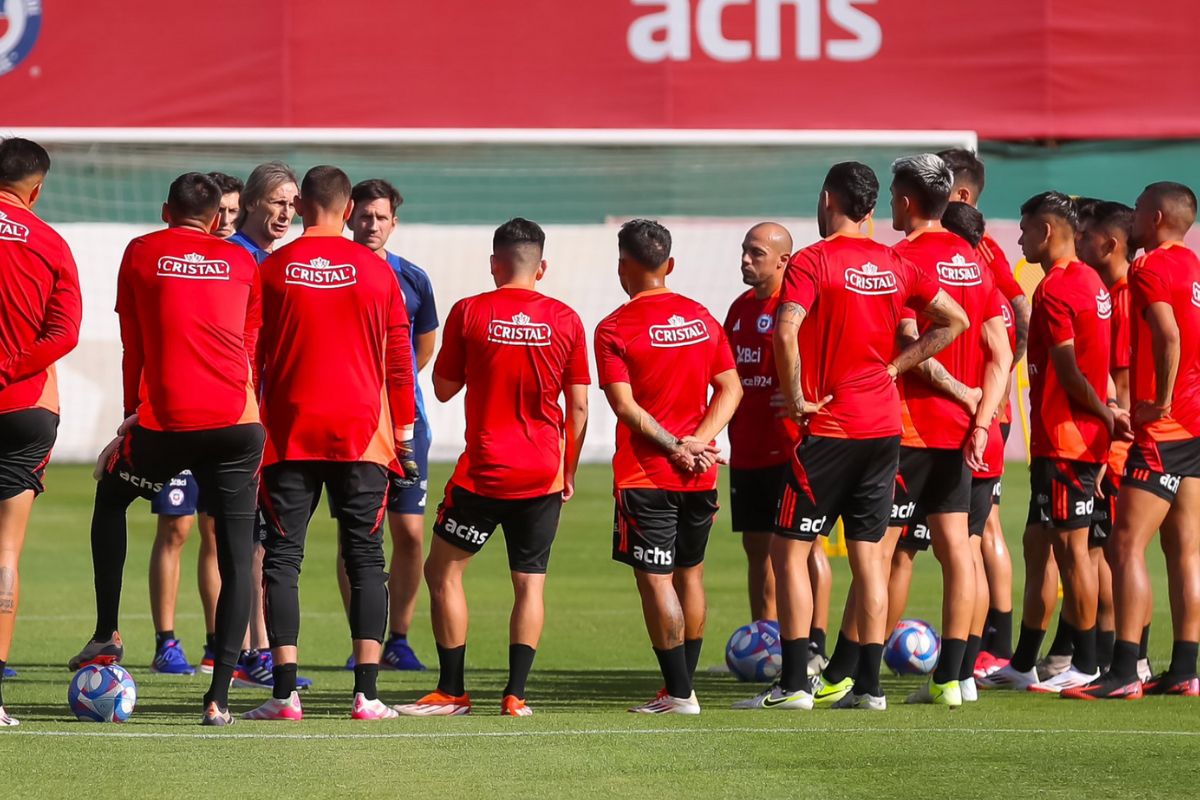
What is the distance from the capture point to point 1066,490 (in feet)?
27.5

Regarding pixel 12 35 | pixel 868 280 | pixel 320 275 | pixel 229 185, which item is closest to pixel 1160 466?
pixel 868 280

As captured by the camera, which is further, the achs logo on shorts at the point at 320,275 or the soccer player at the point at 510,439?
the soccer player at the point at 510,439

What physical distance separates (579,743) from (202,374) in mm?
2008

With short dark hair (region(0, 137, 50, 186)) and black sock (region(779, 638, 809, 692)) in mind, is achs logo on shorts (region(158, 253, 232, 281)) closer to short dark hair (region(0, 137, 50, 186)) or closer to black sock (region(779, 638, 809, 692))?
short dark hair (region(0, 137, 50, 186))

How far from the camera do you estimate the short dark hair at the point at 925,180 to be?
7.63 meters

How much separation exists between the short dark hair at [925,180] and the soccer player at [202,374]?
9.15 ft

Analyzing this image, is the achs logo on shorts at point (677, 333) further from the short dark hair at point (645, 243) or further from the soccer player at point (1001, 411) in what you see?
the soccer player at point (1001, 411)

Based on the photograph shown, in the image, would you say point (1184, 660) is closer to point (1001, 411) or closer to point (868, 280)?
point (1001, 411)

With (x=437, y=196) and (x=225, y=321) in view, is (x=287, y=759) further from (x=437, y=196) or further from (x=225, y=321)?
(x=437, y=196)

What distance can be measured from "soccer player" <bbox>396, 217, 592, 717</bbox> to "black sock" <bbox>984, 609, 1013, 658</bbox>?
280 centimetres

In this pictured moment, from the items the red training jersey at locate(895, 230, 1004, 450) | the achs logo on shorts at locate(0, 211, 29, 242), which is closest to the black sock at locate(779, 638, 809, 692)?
the red training jersey at locate(895, 230, 1004, 450)

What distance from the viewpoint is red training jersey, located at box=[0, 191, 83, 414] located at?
6.80 m

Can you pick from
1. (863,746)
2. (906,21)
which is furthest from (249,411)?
(906,21)

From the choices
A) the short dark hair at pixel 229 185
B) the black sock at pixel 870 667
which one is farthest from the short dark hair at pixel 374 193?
the black sock at pixel 870 667
